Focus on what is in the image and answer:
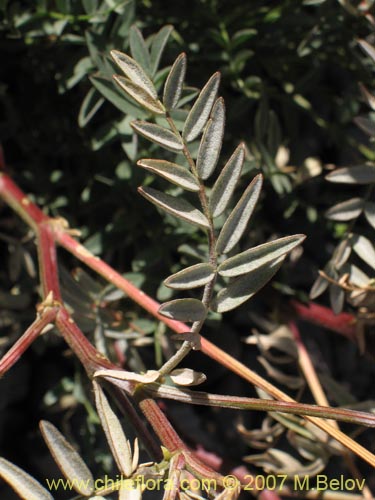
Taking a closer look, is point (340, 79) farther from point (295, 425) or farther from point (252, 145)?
point (295, 425)

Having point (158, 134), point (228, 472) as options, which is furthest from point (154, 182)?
point (228, 472)

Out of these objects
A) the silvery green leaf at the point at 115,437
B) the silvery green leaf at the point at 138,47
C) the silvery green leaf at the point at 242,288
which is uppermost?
the silvery green leaf at the point at 138,47

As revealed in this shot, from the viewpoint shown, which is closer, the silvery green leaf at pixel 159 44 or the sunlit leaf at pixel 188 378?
the sunlit leaf at pixel 188 378

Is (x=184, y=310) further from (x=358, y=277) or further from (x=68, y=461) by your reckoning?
(x=358, y=277)

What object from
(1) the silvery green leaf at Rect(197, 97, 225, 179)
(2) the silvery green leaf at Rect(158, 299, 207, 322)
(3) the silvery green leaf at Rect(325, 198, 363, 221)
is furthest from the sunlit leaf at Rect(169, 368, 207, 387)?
(3) the silvery green leaf at Rect(325, 198, 363, 221)

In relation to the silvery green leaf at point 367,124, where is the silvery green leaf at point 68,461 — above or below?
below

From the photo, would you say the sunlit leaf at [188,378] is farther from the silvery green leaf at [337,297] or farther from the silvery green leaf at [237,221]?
the silvery green leaf at [337,297]

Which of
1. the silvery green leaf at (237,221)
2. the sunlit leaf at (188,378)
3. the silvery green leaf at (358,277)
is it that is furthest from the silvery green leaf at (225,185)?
the silvery green leaf at (358,277)
